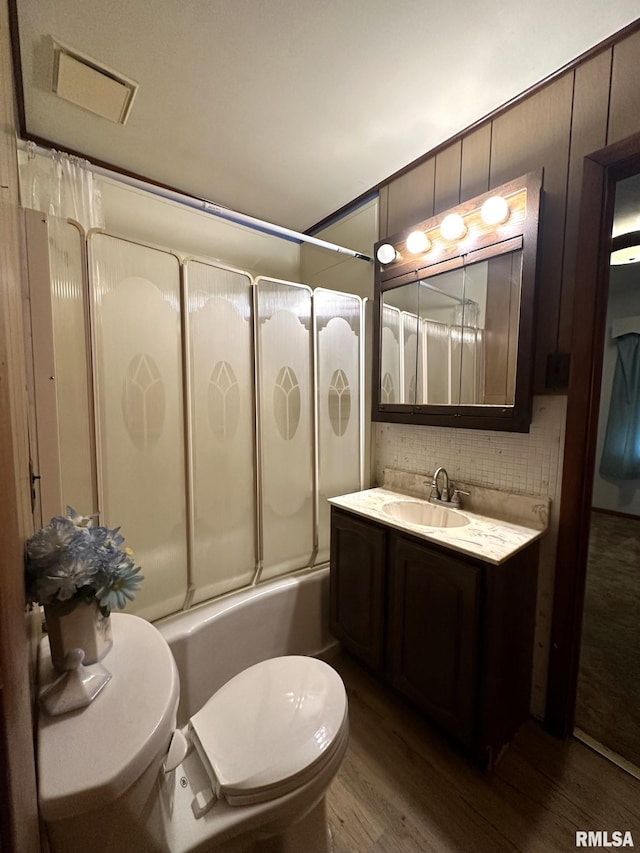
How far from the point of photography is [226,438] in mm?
1553

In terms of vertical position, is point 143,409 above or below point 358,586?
above

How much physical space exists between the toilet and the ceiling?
177 cm

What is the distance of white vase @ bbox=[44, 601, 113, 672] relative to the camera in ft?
2.28

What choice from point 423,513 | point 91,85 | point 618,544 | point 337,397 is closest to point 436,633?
point 423,513

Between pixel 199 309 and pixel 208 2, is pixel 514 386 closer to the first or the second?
pixel 199 309

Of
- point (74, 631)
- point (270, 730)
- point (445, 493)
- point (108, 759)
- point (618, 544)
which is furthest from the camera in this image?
point (618, 544)

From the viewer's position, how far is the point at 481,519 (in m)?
1.47

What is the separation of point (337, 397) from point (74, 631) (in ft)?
4.89

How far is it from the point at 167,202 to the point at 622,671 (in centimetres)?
332

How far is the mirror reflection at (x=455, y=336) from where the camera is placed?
1404 mm

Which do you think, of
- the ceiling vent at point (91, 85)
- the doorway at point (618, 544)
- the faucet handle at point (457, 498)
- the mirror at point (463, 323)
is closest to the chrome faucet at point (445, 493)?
the faucet handle at point (457, 498)

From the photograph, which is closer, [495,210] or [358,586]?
[495,210]

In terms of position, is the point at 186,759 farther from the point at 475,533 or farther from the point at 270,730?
the point at 475,533

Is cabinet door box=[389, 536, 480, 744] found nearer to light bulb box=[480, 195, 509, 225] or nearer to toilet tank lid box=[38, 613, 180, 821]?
toilet tank lid box=[38, 613, 180, 821]
